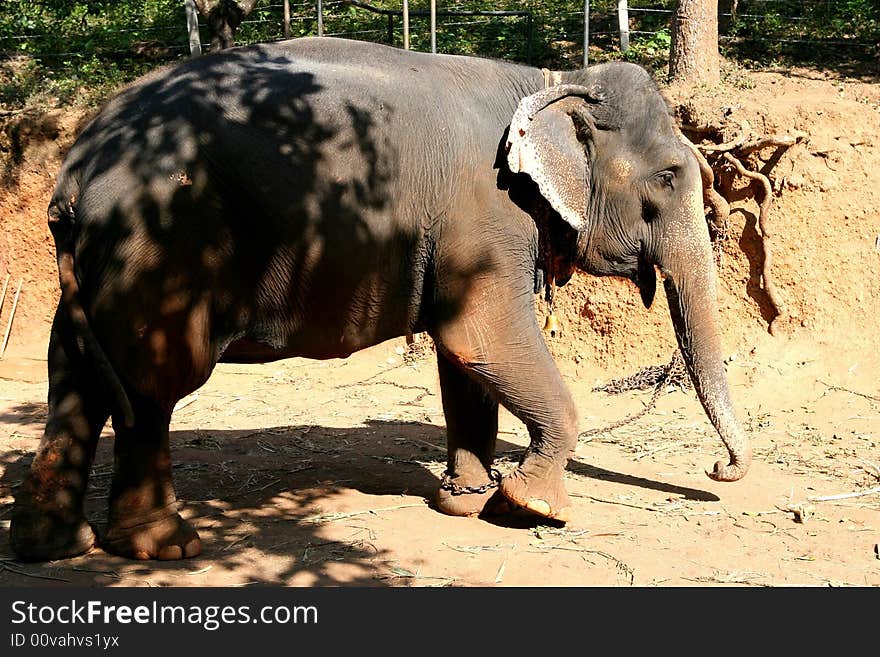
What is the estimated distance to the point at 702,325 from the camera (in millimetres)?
5594

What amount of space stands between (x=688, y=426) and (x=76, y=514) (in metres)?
4.81

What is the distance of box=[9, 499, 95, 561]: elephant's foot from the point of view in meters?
4.91

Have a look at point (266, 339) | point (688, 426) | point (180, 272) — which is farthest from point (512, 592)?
point (688, 426)

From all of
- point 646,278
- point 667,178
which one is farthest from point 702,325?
point 667,178

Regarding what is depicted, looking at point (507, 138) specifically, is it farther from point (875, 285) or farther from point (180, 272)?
point (875, 285)

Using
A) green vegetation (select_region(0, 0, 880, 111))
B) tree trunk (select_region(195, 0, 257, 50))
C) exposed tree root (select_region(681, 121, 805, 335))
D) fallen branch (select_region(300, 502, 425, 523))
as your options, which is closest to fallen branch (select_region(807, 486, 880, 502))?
fallen branch (select_region(300, 502, 425, 523))

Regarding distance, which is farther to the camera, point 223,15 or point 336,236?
point 223,15

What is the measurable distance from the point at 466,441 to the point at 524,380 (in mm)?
845

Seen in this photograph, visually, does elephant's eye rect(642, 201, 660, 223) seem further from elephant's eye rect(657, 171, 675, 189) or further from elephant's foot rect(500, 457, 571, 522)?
elephant's foot rect(500, 457, 571, 522)

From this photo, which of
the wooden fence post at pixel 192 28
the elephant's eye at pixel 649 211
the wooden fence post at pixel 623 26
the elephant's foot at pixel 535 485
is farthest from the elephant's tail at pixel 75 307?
the wooden fence post at pixel 623 26

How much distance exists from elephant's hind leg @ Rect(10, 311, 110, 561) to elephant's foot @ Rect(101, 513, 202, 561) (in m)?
0.19

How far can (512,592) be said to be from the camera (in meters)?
4.61

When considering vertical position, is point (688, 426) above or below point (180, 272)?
below

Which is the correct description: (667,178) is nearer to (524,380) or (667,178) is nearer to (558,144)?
(558,144)
